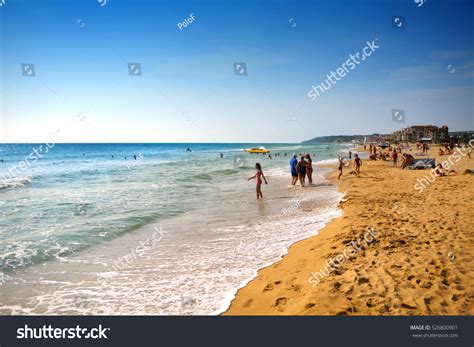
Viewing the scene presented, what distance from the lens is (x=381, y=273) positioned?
4906 millimetres

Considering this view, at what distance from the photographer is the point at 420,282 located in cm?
452

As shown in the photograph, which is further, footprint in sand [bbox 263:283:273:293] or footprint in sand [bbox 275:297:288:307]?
footprint in sand [bbox 263:283:273:293]

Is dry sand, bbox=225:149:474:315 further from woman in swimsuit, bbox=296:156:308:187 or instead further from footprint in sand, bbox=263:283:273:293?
woman in swimsuit, bbox=296:156:308:187

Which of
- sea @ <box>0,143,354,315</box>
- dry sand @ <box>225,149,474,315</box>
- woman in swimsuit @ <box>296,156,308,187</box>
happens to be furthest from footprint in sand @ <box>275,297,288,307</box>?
woman in swimsuit @ <box>296,156,308,187</box>

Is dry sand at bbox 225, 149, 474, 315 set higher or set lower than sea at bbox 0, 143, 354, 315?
higher

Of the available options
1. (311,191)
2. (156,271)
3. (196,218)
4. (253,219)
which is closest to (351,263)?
(156,271)

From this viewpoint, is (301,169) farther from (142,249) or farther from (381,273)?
(381,273)

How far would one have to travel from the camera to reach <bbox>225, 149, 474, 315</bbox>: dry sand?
4.02 meters

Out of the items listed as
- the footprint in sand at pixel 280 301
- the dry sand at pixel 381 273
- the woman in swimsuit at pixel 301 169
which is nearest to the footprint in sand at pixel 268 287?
the dry sand at pixel 381 273

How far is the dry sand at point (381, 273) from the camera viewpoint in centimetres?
402

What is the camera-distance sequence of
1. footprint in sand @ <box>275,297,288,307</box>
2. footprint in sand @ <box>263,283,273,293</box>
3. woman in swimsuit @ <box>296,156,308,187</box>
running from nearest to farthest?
footprint in sand @ <box>275,297,288,307</box> < footprint in sand @ <box>263,283,273,293</box> < woman in swimsuit @ <box>296,156,308,187</box>

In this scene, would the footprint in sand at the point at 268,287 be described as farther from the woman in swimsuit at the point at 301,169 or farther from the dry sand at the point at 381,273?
the woman in swimsuit at the point at 301,169

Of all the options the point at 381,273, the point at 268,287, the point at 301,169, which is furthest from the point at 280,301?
the point at 301,169
